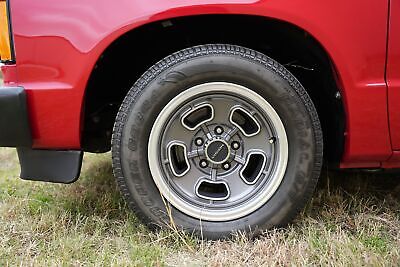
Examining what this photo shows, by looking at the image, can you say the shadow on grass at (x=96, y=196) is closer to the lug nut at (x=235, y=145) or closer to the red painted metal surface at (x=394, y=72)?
the lug nut at (x=235, y=145)

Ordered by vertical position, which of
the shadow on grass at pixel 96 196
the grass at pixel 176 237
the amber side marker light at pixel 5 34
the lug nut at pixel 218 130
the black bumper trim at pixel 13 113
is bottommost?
the shadow on grass at pixel 96 196

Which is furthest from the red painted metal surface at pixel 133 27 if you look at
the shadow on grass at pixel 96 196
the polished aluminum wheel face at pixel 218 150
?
the shadow on grass at pixel 96 196

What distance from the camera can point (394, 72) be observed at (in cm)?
227

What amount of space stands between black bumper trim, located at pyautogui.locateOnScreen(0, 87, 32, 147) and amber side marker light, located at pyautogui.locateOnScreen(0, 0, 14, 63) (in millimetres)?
168

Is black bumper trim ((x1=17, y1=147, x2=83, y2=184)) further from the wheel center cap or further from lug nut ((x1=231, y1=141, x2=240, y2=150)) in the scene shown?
lug nut ((x1=231, y1=141, x2=240, y2=150))

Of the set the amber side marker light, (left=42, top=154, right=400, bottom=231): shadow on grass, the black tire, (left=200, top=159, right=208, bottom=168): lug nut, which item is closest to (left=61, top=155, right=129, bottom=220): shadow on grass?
(left=42, top=154, right=400, bottom=231): shadow on grass

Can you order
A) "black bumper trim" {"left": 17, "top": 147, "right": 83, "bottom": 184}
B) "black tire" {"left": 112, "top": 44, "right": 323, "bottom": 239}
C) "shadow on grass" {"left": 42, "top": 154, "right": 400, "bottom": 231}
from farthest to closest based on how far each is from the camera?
"shadow on grass" {"left": 42, "top": 154, "right": 400, "bottom": 231}
"black bumper trim" {"left": 17, "top": 147, "right": 83, "bottom": 184}
"black tire" {"left": 112, "top": 44, "right": 323, "bottom": 239}

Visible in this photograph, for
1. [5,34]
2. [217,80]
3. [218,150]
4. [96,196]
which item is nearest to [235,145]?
[218,150]

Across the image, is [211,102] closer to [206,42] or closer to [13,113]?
[206,42]

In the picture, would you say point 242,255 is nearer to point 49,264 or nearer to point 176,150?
point 176,150

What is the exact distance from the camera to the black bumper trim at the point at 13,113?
2293 millimetres

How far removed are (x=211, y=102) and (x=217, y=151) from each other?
0.82 feet

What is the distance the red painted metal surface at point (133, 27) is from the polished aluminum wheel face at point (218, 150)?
0.37 m

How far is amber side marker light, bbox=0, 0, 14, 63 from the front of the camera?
90.9 inches
